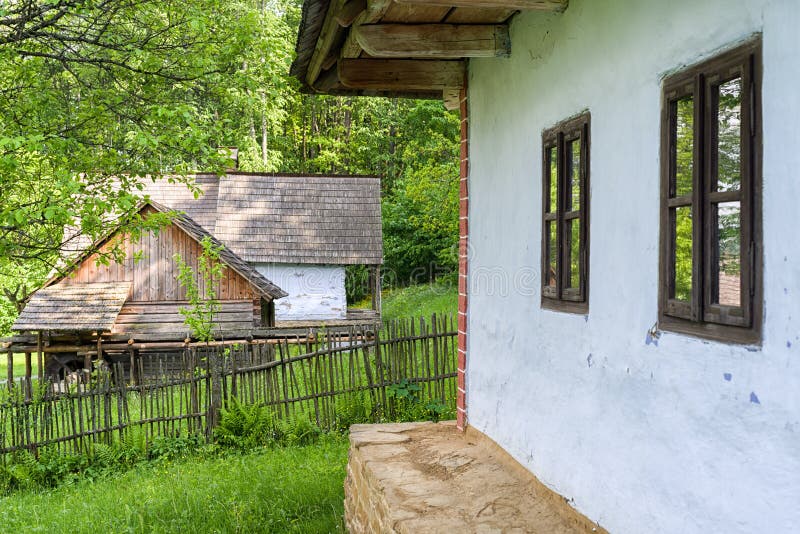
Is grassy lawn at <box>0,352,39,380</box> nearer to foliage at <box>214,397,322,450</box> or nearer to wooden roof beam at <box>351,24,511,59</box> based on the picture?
foliage at <box>214,397,322,450</box>

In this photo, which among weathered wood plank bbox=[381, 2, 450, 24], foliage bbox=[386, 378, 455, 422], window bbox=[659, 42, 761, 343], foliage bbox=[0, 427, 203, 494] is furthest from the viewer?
foliage bbox=[386, 378, 455, 422]

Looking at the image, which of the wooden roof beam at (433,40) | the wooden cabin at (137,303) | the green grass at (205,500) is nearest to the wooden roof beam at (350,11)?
the wooden roof beam at (433,40)

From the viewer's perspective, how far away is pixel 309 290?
951 inches

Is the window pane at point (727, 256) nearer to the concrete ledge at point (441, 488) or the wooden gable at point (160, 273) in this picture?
the concrete ledge at point (441, 488)

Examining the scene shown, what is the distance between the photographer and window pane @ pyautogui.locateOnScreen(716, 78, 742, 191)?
7.89 ft

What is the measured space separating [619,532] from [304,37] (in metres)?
3.28

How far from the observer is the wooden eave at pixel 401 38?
3934mm

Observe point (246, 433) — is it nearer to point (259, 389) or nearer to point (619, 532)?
point (259, 389)

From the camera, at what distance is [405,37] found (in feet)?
14.0

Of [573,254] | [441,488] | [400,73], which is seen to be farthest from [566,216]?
[400,73]

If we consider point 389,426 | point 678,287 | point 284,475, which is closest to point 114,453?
point 284,475

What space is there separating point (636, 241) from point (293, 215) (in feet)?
73.5

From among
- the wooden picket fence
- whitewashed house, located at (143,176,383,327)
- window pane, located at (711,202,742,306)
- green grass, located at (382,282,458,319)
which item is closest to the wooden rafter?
window pane, located at (711,202,742,306)

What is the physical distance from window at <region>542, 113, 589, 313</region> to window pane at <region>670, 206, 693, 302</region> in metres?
0.78
